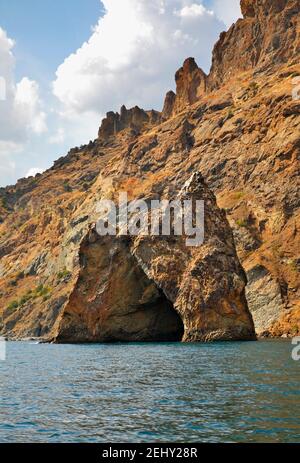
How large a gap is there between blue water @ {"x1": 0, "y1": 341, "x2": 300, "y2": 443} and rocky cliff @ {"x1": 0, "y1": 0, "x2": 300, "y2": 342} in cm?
2928

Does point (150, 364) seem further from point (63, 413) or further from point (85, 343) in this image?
point (85, 343)

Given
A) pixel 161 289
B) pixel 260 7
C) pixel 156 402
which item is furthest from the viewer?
pixel 260 7

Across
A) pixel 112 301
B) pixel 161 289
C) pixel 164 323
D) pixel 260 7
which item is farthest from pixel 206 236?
pixel 260 7

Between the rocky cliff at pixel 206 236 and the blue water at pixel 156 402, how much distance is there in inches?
1153

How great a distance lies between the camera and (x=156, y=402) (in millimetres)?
25406

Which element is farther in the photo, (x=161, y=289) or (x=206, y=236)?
(x=161, y=289)

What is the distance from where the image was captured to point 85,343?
8019 centimetres

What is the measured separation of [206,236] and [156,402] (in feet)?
158

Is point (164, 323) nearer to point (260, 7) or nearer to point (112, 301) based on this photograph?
point (112, 301)

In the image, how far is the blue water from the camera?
19.1 m

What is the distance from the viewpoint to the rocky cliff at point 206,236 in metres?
72.3

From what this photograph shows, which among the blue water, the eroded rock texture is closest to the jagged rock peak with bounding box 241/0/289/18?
the eroded rock texture

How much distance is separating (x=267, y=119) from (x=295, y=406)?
109 m

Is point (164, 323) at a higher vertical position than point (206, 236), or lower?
lower
